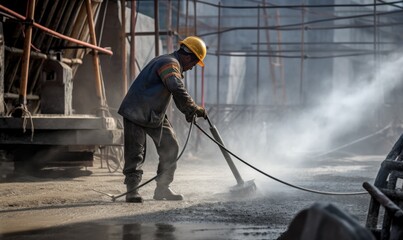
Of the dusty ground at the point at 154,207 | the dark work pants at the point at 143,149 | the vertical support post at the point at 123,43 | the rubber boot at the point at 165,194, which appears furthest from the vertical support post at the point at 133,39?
the rubber boot at the point at 165,194

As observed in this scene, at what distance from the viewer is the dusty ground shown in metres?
5.49

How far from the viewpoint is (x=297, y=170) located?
1198 centimetres

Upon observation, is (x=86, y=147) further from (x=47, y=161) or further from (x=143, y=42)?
(x=143, y=42)

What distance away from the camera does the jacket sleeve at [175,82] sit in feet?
23.3

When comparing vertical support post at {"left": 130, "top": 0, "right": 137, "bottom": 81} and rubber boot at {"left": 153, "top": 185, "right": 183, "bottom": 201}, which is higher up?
vertical support post at {"left": 130, "top": 0, "right": 137, "bottom": 81}

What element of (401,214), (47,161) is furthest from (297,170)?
(401,214)

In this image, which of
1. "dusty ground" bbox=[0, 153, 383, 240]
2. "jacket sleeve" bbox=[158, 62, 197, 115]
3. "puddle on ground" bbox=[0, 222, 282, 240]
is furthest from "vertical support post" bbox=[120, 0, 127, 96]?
"puddle on ground" bbox=[0, 222, 282, 240]

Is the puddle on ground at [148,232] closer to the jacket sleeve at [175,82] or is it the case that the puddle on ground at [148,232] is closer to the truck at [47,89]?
the jacket sleeve at [175,82]

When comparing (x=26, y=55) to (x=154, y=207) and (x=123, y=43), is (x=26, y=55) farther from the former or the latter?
(x=123, y=43)

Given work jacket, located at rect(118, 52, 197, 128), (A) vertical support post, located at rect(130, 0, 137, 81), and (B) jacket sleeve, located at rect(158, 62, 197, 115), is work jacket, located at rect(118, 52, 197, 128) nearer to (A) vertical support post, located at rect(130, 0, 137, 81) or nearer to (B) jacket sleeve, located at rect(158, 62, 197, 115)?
(B) jacket sleeve, located at rect(158, 62, 197, 115)

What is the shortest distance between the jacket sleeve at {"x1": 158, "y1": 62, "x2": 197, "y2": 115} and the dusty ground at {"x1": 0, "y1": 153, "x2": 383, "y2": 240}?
3.45 feet

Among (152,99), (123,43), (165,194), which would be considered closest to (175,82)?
(152,99)

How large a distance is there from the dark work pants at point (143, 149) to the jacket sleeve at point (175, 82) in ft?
1.78

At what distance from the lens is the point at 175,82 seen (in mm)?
7102
